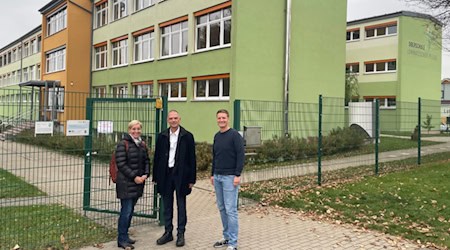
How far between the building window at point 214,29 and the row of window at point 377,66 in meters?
18.8

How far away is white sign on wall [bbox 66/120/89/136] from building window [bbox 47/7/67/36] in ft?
89.4

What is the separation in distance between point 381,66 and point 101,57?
72.0 feet

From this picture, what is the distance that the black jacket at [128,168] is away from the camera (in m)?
5.22

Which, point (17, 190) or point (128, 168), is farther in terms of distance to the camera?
point (17, 190)

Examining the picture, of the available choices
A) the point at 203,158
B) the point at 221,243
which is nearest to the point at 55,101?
the point at 221,243

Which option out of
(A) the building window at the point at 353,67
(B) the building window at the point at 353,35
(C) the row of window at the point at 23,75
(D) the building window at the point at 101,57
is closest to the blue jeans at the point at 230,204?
(D) the building window at the point at 101,57

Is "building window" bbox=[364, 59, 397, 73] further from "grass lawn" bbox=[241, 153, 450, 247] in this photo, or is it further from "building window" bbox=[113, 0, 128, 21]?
"grass lawn" bbox=[241, 153, 450, 247]

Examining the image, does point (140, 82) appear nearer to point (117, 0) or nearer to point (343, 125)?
point (117, 0)

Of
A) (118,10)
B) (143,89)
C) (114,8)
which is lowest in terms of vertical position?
(143,89)

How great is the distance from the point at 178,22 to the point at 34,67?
95.1ft

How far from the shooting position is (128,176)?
5223 mm

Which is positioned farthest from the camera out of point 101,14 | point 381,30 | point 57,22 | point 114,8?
point 381,30

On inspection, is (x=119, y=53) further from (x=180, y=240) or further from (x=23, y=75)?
(x=23, y=75)

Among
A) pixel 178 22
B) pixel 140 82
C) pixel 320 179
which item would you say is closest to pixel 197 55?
pixel 178 22
